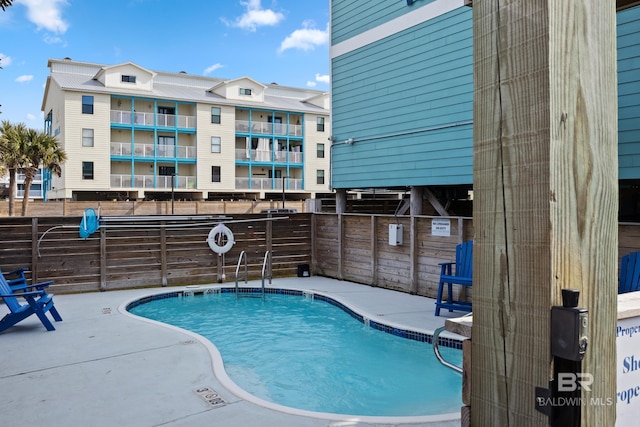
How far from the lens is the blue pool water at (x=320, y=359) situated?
16.3 ft

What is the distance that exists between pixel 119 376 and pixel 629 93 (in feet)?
24.0

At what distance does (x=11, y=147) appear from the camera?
22469 millimetres

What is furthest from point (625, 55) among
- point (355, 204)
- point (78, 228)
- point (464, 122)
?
point (78, 228)

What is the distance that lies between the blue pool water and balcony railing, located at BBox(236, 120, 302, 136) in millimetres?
21808

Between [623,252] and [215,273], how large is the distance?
808cm

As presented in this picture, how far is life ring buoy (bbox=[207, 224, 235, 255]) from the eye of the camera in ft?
35.4

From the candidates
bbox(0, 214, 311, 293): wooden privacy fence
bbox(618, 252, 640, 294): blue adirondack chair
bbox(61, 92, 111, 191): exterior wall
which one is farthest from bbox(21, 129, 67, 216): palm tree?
bbox(618, 252, 640, 294): blue adirondack chair

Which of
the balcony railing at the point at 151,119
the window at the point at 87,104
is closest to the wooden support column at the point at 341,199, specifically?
the balcony railing at the point at 151,119

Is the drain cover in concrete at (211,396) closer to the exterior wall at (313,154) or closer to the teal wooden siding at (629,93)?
the teal wooden siding at (629,93)

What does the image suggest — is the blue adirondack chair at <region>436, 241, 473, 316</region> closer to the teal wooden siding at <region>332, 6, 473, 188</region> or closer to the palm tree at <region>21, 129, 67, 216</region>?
the teal wooden siding at <region>332, 6, 473, 188</region>

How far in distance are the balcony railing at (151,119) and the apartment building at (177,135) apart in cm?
5

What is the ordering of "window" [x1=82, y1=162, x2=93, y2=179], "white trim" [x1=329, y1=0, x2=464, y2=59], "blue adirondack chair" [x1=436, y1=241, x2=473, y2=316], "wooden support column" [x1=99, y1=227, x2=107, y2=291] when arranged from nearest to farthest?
"blue adirondack chair" [x1=436, y1=241, x2=473, y2=316] < "white trim" [x1=329, y1=0, x2=464, y2=59] < "wooden support column" [x1=99, y1=227, x2=107, y2=291] < "window" [x1=82, y1=162, x2=93, y2=179]

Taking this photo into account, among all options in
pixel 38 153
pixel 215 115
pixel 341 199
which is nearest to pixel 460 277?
pixel 341 199

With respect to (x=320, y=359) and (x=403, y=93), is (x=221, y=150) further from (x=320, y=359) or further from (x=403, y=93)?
(x=320, y=359)
